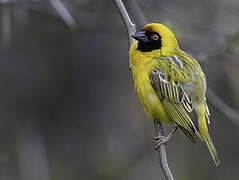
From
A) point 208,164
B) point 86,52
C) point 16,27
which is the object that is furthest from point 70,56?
point 208,164

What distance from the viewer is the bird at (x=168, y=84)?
6.80 meters

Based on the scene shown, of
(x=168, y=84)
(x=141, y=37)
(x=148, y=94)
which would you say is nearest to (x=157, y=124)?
(x=148, y=94)

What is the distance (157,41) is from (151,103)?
2.94ft

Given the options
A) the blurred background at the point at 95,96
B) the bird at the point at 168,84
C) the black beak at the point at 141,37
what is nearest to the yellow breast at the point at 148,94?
the bird at the point at 168,84

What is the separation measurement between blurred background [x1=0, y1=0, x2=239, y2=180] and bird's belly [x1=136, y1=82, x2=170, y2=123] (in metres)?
3.05

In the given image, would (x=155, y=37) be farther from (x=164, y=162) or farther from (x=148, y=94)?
(x=164, y=162)

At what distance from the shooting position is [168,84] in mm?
7012

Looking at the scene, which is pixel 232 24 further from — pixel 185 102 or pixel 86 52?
pixel 185 102

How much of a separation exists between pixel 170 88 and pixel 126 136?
353cm

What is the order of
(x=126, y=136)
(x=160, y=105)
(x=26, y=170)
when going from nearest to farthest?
(x=160, y=105) < (x=26, y=170) < (x=126, y=136)

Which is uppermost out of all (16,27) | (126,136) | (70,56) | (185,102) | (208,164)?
(16,27)

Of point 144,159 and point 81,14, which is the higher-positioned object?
point 81,14

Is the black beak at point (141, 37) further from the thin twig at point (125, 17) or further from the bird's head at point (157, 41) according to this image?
the thin twig at point (125, 17)

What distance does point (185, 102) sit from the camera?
6.94 metres
